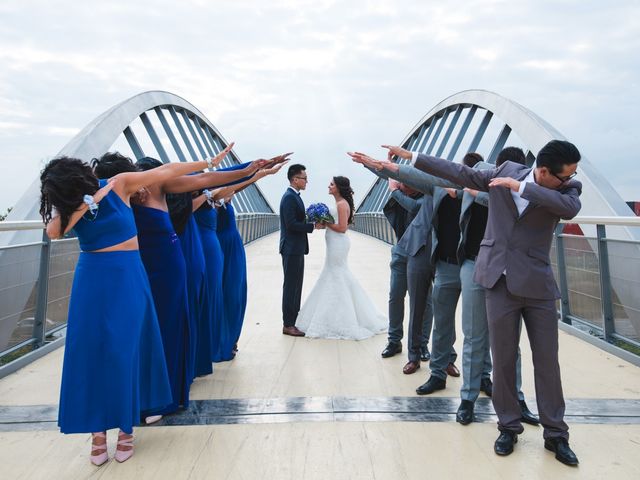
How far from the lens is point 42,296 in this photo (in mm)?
4488

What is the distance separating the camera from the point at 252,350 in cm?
463

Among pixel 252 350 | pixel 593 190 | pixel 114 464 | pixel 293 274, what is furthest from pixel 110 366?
pixel 593 190

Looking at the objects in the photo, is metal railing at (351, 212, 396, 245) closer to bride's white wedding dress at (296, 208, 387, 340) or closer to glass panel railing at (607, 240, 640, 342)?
bride's white wedding dress at (296, 208, 387, 340)

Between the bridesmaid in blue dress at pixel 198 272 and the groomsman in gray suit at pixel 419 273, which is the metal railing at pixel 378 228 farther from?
the bridesmaid in blue dress at pixel 198 272

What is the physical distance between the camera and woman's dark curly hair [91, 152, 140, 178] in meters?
2.82

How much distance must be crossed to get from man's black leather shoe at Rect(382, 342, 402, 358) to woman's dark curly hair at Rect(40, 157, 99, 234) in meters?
2.73

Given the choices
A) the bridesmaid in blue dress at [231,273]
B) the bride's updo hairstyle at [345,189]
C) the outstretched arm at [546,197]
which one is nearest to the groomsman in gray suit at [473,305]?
the outstretched arm at [546,197]

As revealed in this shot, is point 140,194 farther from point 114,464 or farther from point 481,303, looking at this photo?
point 481,303

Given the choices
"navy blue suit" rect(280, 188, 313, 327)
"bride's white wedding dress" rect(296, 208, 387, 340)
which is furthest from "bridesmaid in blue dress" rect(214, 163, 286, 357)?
"bride's white wedding dress" rect(296, 208, 387, 340)

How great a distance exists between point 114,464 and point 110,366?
46cm

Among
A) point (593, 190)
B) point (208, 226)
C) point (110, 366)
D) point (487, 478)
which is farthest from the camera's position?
point (593, 190)

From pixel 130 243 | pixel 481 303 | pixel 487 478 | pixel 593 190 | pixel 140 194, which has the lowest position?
pixel 487 478

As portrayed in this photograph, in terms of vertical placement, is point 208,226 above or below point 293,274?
above

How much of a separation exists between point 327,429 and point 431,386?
0.92 metres
